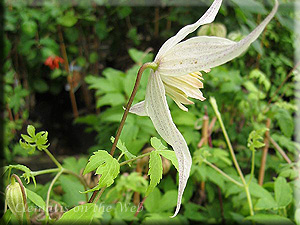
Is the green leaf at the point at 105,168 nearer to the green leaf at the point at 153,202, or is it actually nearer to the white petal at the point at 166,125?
the white petal at the point at 166,125

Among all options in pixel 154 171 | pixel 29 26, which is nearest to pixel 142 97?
pixel 154 171

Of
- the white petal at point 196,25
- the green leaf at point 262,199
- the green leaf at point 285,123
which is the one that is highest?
the white petal at point 196,25

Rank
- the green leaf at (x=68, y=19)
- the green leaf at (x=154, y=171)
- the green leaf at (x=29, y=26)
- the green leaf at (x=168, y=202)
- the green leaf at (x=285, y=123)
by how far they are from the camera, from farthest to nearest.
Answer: the green leaf at (x=68, y=19) < the green leaf at (x=29, y=26) < the green leaf at (x=285, y=123) < the green leaf at (x=168, y=202) < the green leaf at (x=154, y=171)

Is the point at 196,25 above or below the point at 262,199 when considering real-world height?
above

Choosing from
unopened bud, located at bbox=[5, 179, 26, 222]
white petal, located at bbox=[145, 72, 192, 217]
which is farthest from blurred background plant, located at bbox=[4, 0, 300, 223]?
white petal, located at bbox=[145, 72, 192, 217]

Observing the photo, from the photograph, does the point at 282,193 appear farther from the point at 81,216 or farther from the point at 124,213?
the point at 81,216

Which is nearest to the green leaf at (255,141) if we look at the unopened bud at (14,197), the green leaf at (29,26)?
the unopened bud at (14,197)

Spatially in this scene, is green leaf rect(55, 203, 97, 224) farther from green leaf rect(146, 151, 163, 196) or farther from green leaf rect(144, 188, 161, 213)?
green leaf rect(144, 188, 161, 213)
